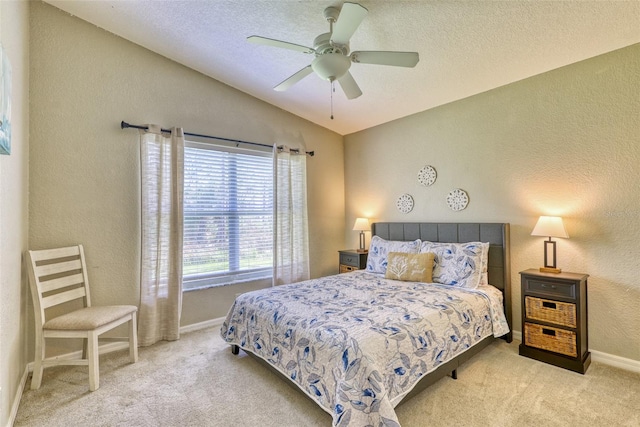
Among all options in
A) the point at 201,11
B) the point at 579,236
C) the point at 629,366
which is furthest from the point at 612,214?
the point at 201,11

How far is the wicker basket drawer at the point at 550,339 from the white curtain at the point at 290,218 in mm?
2692

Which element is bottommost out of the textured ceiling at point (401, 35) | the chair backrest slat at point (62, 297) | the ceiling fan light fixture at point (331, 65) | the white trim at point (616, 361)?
the white trim at point (616, 361)

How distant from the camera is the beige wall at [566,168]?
2521mm

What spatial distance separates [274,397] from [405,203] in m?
2.91

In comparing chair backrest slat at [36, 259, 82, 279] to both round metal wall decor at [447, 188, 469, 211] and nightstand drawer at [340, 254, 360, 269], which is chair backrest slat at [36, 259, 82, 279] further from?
round metal wall decor at [447, 188, 469, 211]

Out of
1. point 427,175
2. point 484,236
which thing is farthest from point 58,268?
point 484,236

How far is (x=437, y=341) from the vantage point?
2131 millimetres

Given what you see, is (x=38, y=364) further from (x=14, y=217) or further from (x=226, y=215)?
(x=226, y=215)

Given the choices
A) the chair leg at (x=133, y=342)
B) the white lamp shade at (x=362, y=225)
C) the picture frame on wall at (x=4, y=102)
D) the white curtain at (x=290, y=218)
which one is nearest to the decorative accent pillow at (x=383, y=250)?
the white lamp shade at (x=362, y=225)

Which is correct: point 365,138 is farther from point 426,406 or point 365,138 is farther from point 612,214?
point 426,406

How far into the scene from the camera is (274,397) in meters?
2.17

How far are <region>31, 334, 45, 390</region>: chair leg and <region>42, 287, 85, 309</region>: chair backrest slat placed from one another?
264 mm

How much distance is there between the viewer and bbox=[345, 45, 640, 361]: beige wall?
2.52m

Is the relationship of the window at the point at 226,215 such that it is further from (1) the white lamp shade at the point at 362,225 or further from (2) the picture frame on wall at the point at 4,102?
(2) the picture frame on wall at the point at 4,102
